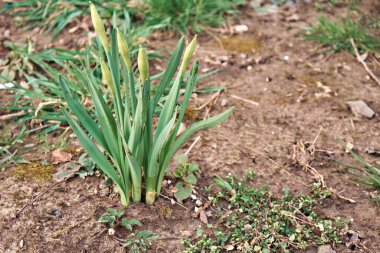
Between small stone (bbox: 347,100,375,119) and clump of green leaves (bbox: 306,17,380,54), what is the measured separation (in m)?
0.57

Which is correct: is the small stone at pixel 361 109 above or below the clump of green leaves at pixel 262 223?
below

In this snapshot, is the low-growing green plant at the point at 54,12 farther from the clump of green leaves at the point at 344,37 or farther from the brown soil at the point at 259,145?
the clump of green leaves at the point at 344,37

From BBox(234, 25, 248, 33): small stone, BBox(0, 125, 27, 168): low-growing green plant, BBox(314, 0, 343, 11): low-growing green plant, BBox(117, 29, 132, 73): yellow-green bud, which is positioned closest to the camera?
BBox(117, 29, 132, 73): yellow-green bud

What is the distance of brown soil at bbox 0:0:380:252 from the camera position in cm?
222

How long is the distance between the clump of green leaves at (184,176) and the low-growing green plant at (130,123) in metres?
0.17

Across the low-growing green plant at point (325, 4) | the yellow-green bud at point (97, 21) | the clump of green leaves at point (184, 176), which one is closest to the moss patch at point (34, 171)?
the clump of green leaves at point (184, 176)

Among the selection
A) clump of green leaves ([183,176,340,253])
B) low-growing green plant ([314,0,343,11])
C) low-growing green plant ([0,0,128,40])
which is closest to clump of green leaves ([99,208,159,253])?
clump of green leaves ([183,176,340,253])

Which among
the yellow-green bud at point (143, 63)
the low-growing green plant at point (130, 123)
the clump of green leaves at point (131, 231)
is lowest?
the clump of green leaves at point (131, 231)

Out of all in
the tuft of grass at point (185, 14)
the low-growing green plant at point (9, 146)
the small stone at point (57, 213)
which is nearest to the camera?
the small stone at point (57, 213)

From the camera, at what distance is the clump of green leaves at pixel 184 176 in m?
2.39

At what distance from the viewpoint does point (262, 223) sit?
7.57 feet

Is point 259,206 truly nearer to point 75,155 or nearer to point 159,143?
point 159,143

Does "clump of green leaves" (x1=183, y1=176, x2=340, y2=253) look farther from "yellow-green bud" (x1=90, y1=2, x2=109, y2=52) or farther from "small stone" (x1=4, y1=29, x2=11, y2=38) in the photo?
"small stone" (x1=4, y1=29, x2=11, y2=38)

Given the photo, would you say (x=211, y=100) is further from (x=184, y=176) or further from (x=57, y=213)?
(x=57, y=213)
